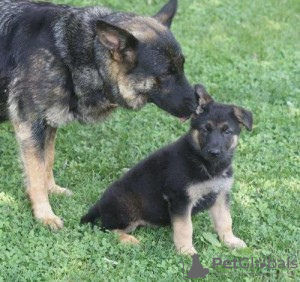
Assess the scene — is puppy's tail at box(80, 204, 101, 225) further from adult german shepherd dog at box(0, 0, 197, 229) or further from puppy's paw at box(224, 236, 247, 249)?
puppy's paw at box(224, 236, 247, 249)

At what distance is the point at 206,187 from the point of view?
523cm

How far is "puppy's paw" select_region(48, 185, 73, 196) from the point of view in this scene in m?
6.22

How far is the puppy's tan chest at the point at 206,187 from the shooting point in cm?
517

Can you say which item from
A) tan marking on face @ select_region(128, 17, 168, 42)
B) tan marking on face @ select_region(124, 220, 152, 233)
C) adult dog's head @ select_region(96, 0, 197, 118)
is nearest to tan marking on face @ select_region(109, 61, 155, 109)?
adult dog's head @ select_region(96, 0, 197, 118)

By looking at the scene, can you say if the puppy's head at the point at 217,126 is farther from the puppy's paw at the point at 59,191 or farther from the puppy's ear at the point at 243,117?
the puppy's paw at the point at 59,191

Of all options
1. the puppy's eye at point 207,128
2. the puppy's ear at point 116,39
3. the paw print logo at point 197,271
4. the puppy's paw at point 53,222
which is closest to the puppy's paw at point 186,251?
the paw print logo at point 197,271

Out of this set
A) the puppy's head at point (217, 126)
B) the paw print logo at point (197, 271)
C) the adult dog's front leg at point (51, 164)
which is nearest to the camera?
the paw print logo at point (197, 271)

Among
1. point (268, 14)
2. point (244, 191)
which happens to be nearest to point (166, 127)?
point (244, 191)

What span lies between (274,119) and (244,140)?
28.0 inches

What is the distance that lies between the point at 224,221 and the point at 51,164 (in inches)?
76.0

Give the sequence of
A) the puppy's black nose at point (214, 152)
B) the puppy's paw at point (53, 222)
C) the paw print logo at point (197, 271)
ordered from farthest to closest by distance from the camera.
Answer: the puppy's paw at point (53, 222) < the puppy's black nose at point (214, 152) < the paw print logo at point (197, 271)

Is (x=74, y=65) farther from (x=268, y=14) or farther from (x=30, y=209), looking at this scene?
(x=268, y=14)

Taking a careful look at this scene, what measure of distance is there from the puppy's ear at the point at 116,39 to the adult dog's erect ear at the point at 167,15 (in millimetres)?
676

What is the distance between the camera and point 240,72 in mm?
9008
